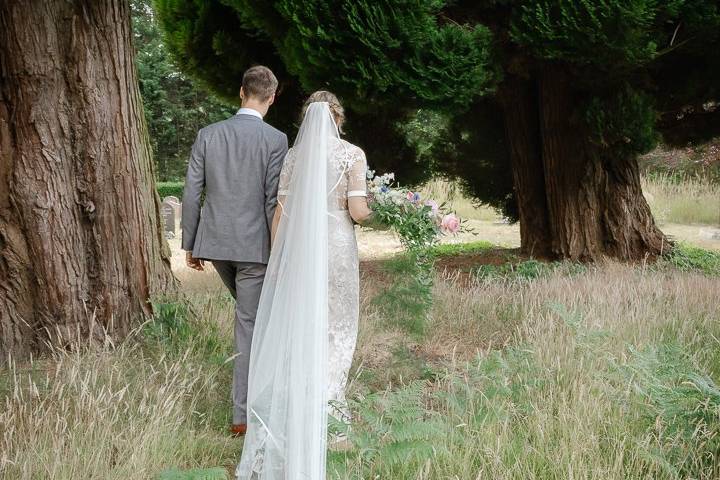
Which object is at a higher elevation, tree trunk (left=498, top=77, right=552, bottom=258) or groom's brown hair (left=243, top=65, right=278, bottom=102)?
groom's brown hair (left=243, top=65, right=278, bottom=102)

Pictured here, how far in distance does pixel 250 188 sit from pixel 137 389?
48.7 inches

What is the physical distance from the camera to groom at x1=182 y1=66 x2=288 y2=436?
4.16 metres

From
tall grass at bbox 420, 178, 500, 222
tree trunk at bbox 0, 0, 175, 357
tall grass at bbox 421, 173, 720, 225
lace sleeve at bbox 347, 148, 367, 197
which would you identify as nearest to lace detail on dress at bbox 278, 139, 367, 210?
lace sleeve at bbox 347, 148, 367, 197

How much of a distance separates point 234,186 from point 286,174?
0.94 ft

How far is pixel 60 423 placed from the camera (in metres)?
3.61

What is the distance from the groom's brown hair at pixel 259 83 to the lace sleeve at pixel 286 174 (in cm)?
36

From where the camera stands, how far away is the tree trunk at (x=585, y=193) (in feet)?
28.7

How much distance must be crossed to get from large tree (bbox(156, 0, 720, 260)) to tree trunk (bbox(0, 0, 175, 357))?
91.9 inches

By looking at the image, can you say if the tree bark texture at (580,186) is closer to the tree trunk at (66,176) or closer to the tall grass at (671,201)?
the tree trunk at (66,176)

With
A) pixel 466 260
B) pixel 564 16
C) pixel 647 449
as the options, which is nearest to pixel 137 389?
pixel 647 449

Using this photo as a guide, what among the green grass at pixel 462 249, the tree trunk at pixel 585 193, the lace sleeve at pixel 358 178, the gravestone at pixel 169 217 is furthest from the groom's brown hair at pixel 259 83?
the gravestone at pixel 169 217

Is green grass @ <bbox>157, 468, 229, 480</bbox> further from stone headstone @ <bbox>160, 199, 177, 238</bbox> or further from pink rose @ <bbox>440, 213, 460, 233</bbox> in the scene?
stone headstone @ <bbox>160, 199, 177, 238</bbox>

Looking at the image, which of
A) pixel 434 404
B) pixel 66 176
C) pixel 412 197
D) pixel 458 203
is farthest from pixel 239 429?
pixel 458 203

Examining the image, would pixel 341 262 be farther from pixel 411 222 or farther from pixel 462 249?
pixel 462 249
